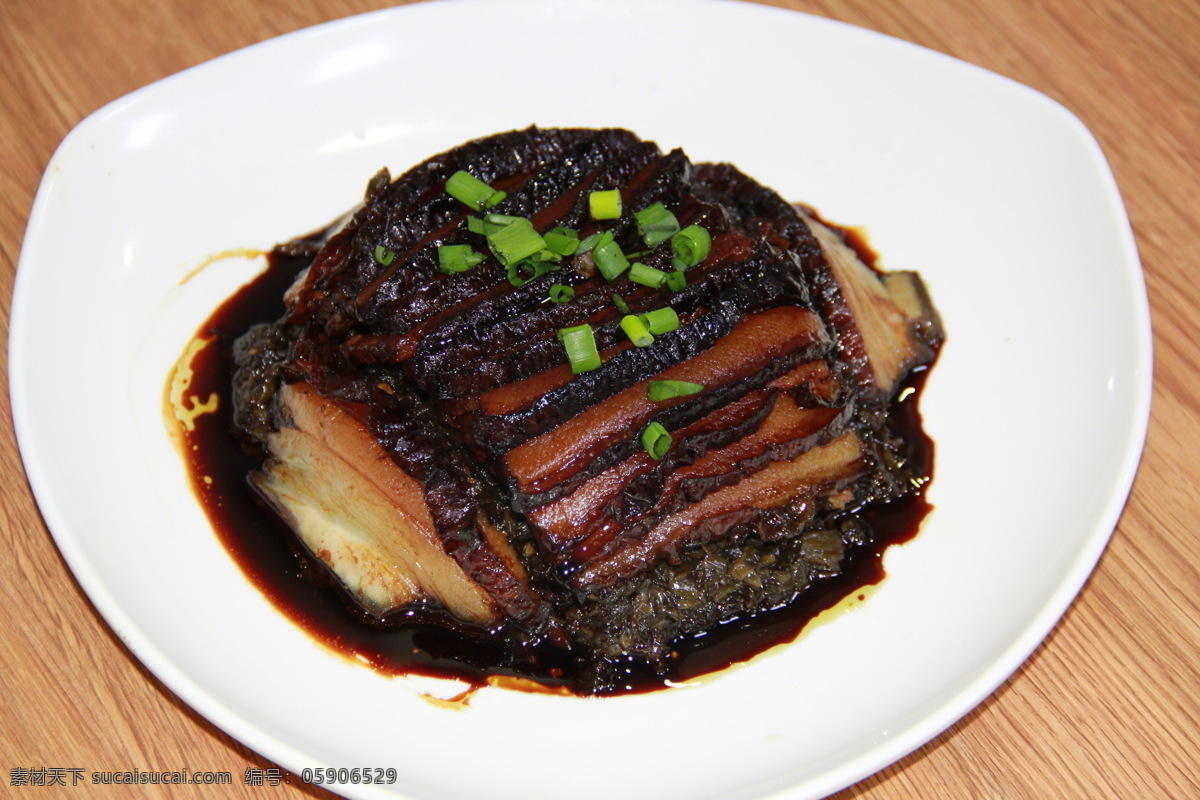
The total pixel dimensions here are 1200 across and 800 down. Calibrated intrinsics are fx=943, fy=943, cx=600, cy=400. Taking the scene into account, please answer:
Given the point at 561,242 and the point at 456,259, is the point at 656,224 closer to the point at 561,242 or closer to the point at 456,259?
→ the point at 561,242

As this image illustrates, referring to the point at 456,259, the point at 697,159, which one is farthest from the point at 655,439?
the point at 697,159

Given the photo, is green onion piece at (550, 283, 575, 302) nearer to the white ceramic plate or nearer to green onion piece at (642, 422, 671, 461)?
green onion piece at (642, 422, 671, 461)

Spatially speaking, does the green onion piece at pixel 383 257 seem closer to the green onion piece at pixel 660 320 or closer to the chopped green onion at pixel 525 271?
the chopped green onion at pixel 525 271

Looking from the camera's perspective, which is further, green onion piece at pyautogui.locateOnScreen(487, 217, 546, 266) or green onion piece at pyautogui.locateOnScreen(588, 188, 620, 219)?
green onion piece at pyautogui.locateOnScreen(588, 188, 620, 219)

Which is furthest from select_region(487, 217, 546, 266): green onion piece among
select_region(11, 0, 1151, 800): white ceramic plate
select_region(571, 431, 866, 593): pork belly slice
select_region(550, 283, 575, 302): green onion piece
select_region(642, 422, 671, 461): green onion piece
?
select_region(11, 0, 1151, 800): white ceramic plate

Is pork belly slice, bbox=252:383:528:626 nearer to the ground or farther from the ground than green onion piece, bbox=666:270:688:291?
nearer to the ground

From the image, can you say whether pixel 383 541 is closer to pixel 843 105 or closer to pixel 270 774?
pixel 270 774

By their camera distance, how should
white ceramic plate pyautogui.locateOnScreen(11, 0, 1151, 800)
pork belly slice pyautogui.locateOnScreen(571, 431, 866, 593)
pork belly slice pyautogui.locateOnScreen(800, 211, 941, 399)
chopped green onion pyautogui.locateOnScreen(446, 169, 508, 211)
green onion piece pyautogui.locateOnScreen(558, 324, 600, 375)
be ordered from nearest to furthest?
white ceramic plate pyautogui.locateOnScreen(11, 0, 1151, 800)
green onion piece pyautogui.locateOnScreen(558, 324, 600, 375)
pork belly slice pyautogui.locateOnScreen(571, 431, 866, 593)
chopped green onion pyautogui.locateOnScreen(446, 169, 508, 211)
pork belly slice pyautogui.locateOnScreen(800, 211, 941, 399)

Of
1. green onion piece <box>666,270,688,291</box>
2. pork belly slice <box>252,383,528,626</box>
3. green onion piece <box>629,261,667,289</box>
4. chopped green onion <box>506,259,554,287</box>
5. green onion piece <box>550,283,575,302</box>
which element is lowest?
pork belly slice <box>252,383,528,626</box>
